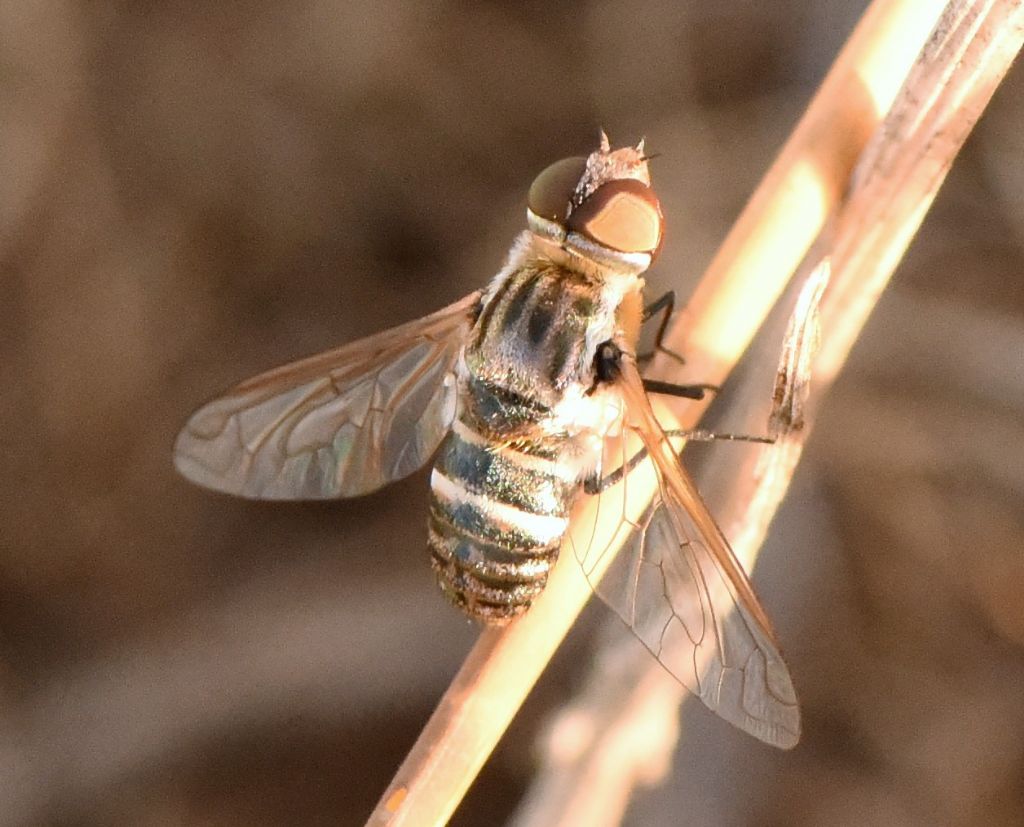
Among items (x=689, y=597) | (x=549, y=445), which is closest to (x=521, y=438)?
(x=549, y=445)

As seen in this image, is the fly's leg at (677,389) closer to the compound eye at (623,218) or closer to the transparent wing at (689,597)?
the transparent wing at (689,597)

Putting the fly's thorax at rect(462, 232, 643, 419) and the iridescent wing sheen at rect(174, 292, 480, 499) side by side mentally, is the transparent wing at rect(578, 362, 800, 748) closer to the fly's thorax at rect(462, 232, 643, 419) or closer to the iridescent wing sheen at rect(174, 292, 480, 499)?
Result: the fly's thorax at rect(462, 232, 643, 419)

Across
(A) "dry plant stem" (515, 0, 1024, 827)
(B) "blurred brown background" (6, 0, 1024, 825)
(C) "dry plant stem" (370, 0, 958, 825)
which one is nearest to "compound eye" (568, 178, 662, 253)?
(C) "dry plant stem" (370, 0, 958, 825)

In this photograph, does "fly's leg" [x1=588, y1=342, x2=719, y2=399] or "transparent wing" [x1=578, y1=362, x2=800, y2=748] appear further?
"fly's leg" [x1=588, y1=342, x2=719, y2=399]

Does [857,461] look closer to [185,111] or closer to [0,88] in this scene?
[185,111]

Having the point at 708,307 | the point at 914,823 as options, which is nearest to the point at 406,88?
the point at 708,307

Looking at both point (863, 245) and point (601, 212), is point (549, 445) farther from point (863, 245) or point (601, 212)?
point (863, 245)
